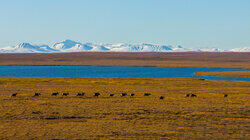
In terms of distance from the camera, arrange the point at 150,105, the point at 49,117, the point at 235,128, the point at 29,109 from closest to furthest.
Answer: the point at 235,128 → the point at 49,117 → the point at 29,109 → the point at 150,105

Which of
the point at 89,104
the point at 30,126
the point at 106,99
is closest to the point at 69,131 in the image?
the point at 30,126

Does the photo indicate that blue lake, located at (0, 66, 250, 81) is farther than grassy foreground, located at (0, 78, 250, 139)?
Yes

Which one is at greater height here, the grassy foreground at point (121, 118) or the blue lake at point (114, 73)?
the grassy foreground at point (121, 118)

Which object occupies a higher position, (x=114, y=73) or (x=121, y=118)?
(x=121, y=118)

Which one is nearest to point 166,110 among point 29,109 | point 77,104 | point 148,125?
point 148,125

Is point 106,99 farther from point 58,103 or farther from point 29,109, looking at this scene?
point 29,109

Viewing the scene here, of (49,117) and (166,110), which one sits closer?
(49,117)

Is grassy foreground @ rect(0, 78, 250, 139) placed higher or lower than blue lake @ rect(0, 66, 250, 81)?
higher

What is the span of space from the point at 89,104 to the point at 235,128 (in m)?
12.7

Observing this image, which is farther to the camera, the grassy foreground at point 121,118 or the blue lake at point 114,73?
the blue lake at point 114,73

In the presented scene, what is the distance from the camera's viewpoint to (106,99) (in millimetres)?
33312

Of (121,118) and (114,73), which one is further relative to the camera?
(114,73)

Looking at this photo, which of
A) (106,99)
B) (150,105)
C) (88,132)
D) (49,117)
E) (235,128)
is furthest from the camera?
(106,99)

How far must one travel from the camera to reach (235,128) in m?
21.5
